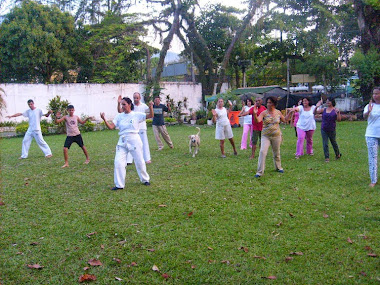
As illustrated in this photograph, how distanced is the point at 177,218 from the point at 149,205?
2.61 ft

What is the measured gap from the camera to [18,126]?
1958cm

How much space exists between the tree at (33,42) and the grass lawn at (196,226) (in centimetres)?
1610

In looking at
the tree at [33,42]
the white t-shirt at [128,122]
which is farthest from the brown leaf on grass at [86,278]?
the tree at [33,42]

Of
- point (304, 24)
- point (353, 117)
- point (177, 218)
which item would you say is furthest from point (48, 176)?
point (304, 24)

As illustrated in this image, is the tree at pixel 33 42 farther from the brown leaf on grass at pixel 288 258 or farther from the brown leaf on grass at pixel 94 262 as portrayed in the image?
the brown leaf on grass at pixel 288 258

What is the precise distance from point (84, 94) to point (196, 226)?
66.4 feet

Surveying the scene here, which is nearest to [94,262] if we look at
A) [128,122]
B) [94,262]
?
[94,262]

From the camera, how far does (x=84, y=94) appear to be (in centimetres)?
2348

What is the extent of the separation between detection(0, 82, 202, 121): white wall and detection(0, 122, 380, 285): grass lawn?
13.8 metres

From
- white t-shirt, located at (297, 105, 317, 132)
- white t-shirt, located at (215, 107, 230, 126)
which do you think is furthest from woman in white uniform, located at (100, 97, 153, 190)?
white t-shirt, located at (297, 105, 317, 132)

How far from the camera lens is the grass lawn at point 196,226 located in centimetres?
376

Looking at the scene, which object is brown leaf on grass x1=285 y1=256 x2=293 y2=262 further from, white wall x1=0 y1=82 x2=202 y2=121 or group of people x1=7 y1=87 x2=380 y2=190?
white wall x1=0 y1=82 x2=202 y2=121

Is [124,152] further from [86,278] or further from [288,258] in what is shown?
[288,258]

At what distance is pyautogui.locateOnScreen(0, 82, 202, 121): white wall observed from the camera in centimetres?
2078
